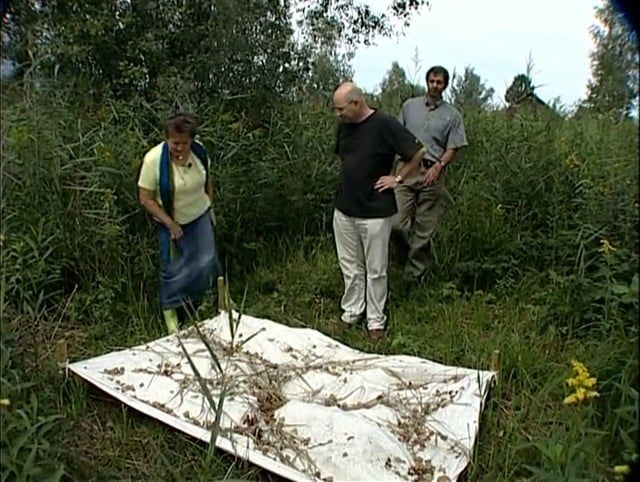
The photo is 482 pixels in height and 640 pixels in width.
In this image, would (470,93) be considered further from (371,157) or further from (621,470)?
(621,470)

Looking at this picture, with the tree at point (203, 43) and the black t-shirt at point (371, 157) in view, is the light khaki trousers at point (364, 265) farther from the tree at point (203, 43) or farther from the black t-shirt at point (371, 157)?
the tree at point (203, 43)

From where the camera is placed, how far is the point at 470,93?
563 cm

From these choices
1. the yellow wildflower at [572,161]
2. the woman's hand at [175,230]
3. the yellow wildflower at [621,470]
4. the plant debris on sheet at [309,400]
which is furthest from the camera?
the yellow wildflower at [572,161]

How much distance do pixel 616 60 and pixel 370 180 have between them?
223 cm

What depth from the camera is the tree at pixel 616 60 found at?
Result: 159 centimetres

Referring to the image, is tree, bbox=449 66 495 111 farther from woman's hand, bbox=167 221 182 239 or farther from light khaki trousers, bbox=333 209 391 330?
woman's hand, bbox=167 221 182 239

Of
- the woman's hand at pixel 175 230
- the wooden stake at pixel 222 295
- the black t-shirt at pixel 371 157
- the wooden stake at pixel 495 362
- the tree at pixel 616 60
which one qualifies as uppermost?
the tree at pixel 616 60

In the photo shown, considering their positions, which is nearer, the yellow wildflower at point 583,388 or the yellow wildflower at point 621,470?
the yellow wildflower at point 621,470

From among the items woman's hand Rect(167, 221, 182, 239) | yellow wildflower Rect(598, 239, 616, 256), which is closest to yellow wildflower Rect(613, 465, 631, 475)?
yellow wildflower Rect(598, 239, 616, 256)

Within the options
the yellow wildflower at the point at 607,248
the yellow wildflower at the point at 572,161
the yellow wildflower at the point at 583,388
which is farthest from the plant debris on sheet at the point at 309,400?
the yellow wildflower at the point at 572,161

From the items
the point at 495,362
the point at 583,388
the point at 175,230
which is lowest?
the point at 495,362

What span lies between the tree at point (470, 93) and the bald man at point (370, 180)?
1.71 m

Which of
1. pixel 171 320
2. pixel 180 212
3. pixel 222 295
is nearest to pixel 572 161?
pixel 222 295

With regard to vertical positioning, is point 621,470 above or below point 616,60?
below
